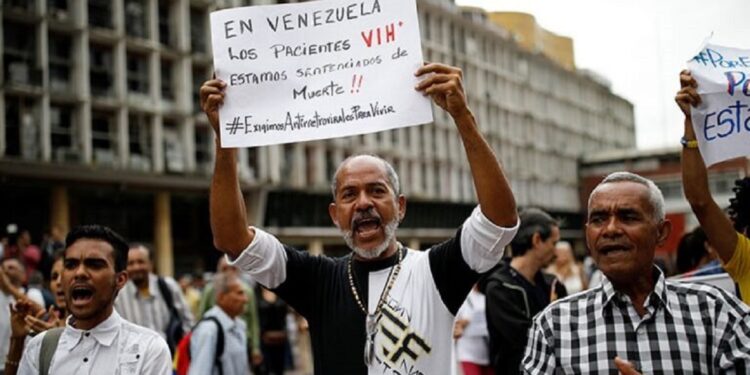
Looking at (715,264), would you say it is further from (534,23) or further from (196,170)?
(534,23)

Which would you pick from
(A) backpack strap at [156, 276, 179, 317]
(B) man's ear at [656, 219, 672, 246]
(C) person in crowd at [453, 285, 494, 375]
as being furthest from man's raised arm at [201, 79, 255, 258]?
(A) backpack strap at [156, 276, 179, 317]

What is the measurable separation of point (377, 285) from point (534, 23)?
7060cm

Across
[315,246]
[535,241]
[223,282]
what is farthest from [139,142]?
[535,241]

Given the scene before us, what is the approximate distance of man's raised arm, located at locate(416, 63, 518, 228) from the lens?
3.17 meters

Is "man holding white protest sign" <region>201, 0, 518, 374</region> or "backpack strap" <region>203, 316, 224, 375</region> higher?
"man holding white protest sign" <region>201, 0, 518, 374</region>

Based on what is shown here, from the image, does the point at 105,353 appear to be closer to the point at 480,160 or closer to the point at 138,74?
the point at 480,160

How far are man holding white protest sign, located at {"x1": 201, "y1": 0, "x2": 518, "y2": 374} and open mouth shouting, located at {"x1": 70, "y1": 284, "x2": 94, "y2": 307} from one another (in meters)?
0.66

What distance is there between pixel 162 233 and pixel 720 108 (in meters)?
30.3

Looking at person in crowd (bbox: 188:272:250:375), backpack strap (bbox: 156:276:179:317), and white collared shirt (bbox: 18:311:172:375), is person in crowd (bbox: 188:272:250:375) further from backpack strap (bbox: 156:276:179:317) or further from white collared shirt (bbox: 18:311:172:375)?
white collared shirt (bbox: 18:311:172:375)

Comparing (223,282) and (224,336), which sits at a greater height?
(223,282)

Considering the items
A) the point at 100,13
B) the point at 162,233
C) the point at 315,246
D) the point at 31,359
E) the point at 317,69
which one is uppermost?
the point at 100,13

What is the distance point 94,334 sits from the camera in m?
3.68

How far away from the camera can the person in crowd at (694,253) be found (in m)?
5.78

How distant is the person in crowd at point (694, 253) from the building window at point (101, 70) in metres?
27.5
